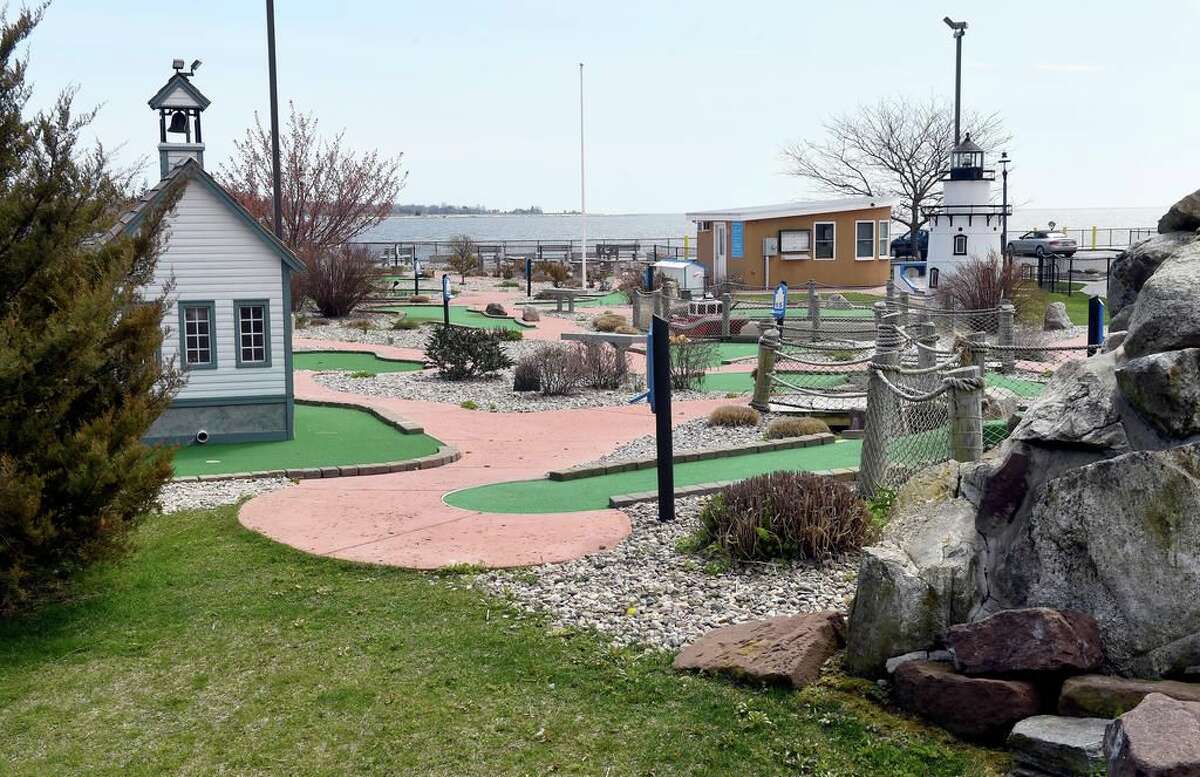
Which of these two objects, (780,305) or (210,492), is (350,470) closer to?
(210,492)

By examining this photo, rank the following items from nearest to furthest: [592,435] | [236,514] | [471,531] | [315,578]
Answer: [315,578]
[471,531]
[236,514]
[592,435]

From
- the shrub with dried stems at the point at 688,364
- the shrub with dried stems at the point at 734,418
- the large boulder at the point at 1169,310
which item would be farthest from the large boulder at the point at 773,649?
the shrub with dried stems at the point at 688,364

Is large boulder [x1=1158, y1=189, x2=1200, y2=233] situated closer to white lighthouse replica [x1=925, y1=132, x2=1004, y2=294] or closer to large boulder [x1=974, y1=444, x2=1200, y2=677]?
large boulder [x1=974, y1=444, x2=1200, y2=677]

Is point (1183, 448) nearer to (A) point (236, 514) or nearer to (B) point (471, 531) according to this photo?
(B) point (471, 531)

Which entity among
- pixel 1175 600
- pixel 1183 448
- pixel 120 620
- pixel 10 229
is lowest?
pixel 120 620

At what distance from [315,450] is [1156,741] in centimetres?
1204

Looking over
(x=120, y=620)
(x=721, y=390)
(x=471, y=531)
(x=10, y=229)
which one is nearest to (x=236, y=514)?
(x=471, y=531)

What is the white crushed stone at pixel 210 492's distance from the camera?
11922mm

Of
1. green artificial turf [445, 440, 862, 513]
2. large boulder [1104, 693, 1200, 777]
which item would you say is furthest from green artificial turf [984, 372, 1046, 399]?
large boulder [1104, 693, 1200, 777]

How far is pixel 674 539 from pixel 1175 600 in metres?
4.49

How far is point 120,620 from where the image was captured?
830 centimetres

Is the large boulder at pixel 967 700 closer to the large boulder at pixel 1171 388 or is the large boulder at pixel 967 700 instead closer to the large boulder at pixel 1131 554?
the large boulder at pixel 1131 554

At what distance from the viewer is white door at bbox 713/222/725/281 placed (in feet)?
151

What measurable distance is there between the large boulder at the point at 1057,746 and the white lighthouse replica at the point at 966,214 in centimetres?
3569
